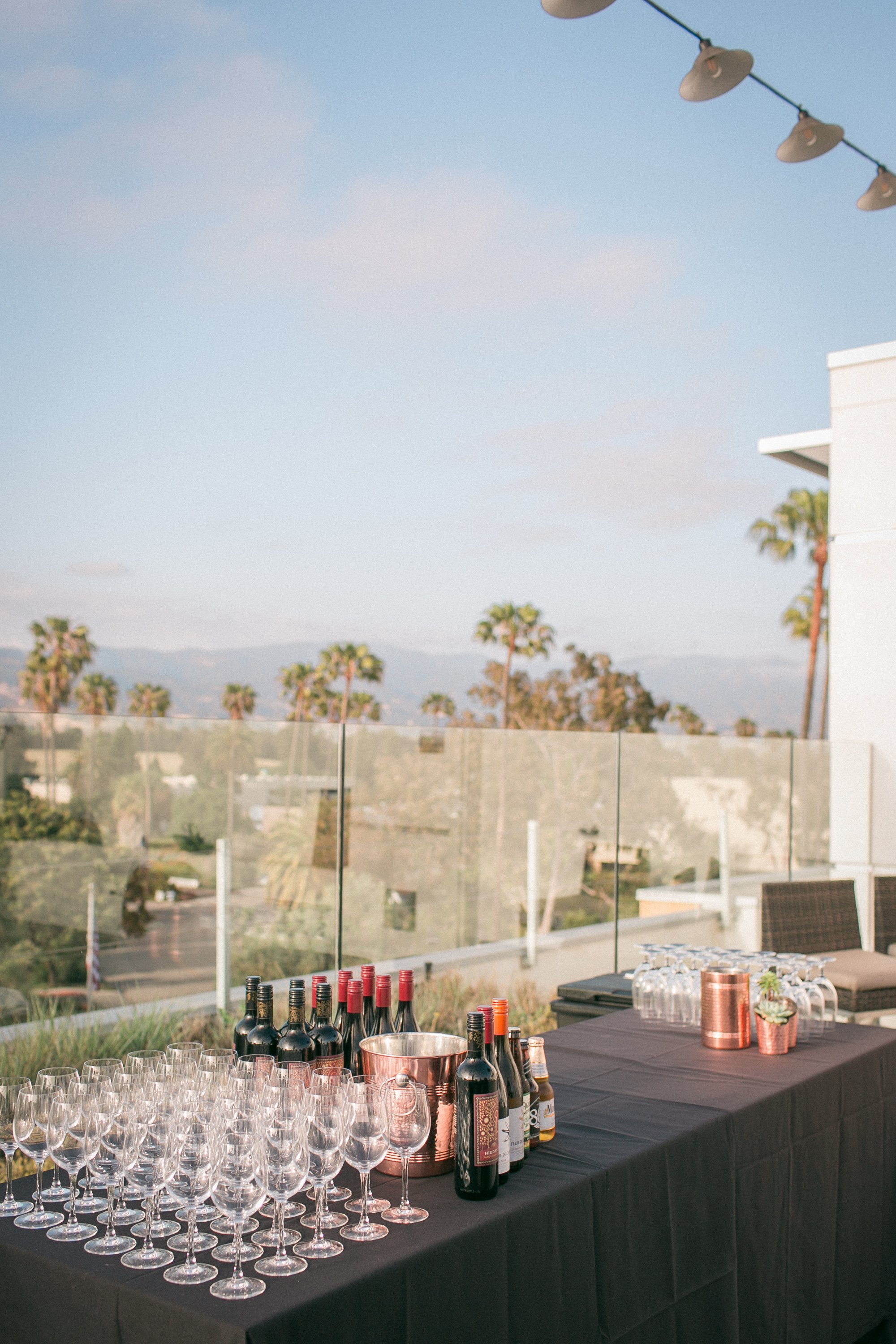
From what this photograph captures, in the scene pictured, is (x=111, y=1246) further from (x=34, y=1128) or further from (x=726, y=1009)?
(x=726, y=1009)

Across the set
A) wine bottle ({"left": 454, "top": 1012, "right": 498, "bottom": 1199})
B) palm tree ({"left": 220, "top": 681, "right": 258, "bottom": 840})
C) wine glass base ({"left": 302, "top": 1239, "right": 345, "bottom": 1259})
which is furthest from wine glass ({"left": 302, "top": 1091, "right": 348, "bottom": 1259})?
palm tree ({"left": 220, "top": 681, "right": 258, "bottom": 840})

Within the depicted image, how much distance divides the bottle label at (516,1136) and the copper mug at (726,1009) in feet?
3.71

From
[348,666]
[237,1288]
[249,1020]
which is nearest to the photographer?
[237,1288]

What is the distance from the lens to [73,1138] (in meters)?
1.79

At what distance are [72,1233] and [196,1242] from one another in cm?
19

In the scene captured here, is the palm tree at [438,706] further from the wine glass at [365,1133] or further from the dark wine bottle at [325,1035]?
the wine glass at [365,1133]

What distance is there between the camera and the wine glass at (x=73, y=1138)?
1.75 m

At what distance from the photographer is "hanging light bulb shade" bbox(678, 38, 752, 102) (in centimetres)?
404

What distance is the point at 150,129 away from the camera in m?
41.7

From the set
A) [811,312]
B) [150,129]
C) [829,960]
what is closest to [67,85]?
[150,129]

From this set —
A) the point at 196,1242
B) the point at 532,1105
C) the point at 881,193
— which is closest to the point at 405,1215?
the point at 196,1242

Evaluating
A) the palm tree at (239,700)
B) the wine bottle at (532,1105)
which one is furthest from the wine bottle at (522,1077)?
the palm tree at (239,700)

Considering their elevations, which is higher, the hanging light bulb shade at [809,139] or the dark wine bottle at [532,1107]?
the hanging light bulb shade at [809,139]

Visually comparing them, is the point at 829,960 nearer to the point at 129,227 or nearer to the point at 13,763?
the point at 13,763
